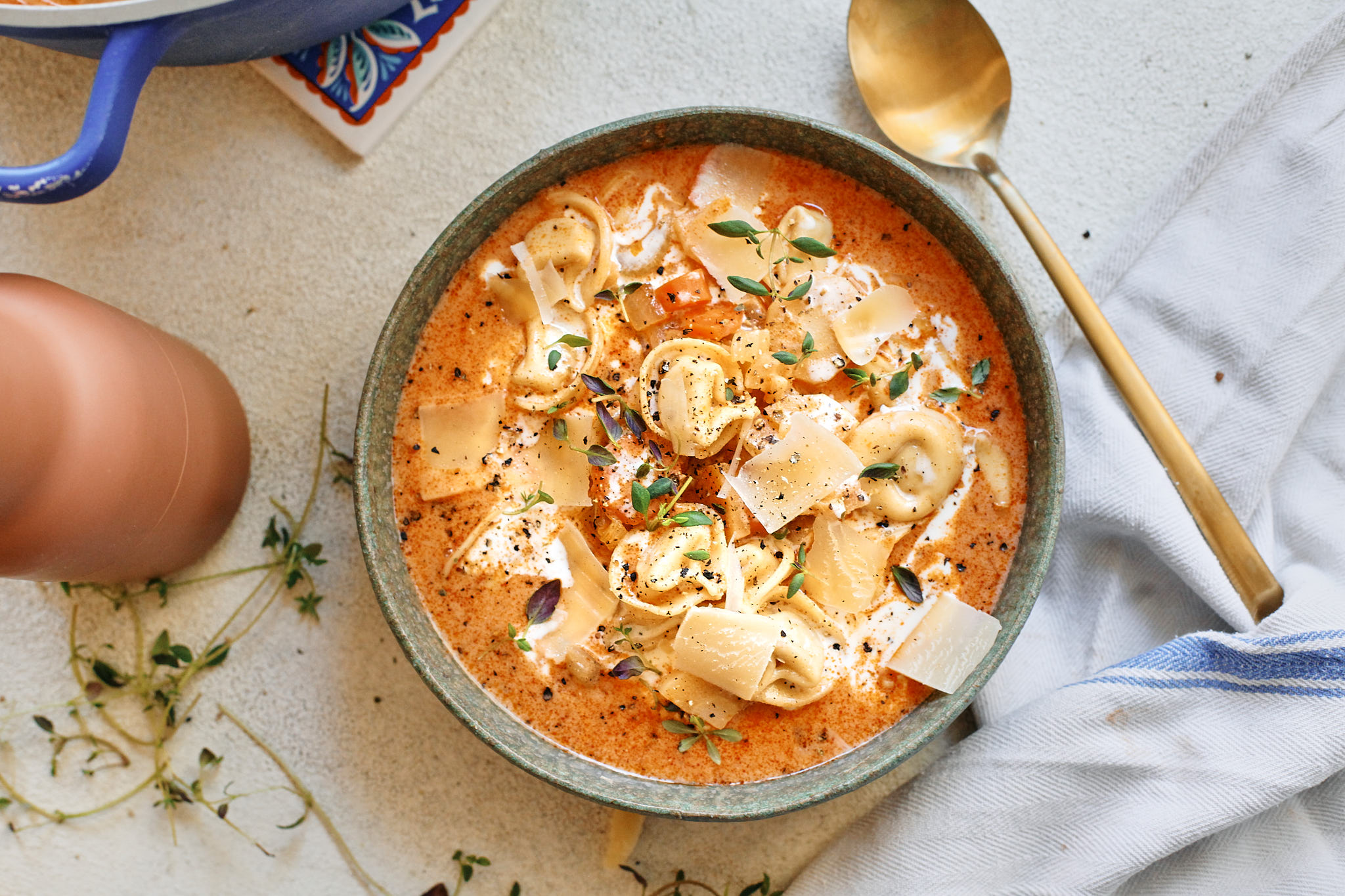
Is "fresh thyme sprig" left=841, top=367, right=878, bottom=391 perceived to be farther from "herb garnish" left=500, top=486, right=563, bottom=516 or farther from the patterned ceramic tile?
the patterned ceramic tile

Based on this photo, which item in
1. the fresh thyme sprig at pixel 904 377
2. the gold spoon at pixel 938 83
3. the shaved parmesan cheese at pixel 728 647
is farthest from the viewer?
the gold spoon at pixel 938 83

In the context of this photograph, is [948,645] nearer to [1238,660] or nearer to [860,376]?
[860,376]

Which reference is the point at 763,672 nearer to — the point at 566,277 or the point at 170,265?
the point at 566,277

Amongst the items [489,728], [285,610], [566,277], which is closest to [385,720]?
[285,610]

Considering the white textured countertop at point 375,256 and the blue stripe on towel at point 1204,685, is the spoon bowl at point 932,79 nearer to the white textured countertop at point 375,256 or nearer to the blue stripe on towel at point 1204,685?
the white textured countertop at point 375,256

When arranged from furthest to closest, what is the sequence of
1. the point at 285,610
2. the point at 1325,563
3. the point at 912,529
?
the point at 285,610 < the point at 1325,563 < the point at 912,529

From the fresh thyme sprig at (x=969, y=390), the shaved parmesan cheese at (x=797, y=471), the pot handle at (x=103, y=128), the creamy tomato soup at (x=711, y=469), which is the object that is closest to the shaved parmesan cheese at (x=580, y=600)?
the creamy tomato soup at (x=711, y=469)

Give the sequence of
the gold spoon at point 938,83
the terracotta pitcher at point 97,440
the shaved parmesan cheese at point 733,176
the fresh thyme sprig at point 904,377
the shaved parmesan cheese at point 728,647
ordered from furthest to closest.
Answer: the gold spoon at point 938,83 → the shaved parmesan cheese at point 733,176 → the fresh thyme sprig at point 904,377 → the shaved parmesan cheese at point 728,647 → the terracotta pitcher at point 97,440
